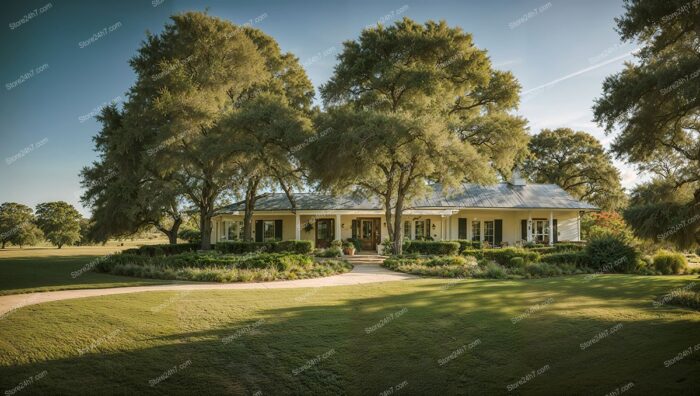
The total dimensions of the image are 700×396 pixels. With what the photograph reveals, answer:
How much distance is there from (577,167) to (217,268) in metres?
37.7

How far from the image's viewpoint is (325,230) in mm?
27125

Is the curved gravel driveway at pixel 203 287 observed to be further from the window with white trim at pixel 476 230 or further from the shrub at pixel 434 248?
the window with white trim at pixel 476 230

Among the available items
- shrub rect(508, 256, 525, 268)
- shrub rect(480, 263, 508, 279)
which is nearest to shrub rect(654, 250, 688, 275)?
shrub rect(508, 256, 525, 268)

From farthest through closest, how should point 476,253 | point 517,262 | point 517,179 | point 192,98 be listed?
point 517,179
point 192,98
point 476,253
point 517,262

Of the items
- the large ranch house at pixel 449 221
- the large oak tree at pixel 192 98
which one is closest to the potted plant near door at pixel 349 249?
the large ranch house at pixel 449 221

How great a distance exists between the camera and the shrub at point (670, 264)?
14359 mm

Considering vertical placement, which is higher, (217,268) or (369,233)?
(369,233)

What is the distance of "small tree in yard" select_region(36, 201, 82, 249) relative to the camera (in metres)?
43.7

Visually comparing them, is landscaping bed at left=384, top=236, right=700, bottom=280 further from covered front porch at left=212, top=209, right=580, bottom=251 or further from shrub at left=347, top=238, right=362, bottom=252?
covered front porch at left=212, top=209, right=580, bottom=251

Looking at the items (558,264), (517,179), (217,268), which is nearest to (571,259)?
(558,264)

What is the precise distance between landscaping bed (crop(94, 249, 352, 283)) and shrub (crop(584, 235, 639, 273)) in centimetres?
1010

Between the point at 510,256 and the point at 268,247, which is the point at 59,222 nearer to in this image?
the point at 268,247

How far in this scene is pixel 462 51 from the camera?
21.8m

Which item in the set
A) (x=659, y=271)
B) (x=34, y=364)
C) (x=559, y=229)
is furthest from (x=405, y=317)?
(x=559, y=229)
